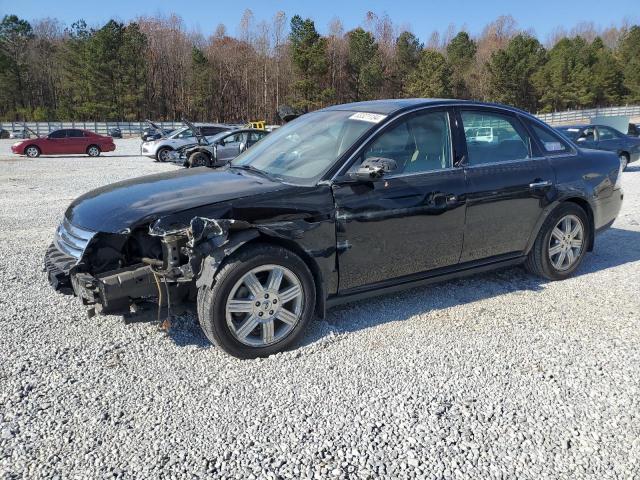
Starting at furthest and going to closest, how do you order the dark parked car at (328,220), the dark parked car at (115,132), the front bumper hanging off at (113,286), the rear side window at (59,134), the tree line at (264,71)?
the tree line at (264,71) < the dark parked car at (115,132) < the rear side window at (59,134) < the dark parked car at (328,220) < the front bumper hanging off at (113,286)

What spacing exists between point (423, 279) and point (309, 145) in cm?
142

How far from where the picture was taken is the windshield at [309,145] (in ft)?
12.6

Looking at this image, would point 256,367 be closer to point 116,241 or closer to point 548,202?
point 116,241

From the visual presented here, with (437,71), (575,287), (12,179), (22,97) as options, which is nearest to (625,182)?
(575,287)

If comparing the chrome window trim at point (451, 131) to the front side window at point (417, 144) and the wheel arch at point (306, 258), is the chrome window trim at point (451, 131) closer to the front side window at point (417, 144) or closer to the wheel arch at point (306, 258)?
the front side window at point (417, 144)

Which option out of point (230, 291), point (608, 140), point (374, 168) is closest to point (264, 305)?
point (230, 291)

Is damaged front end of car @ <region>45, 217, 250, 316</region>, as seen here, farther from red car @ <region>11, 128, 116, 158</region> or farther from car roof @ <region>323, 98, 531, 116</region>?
red car @ <region>11, 128, 116, 158</region>

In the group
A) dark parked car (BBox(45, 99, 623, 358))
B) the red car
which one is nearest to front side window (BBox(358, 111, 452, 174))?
dark parked car (BBox(45, 99, 623, 358))

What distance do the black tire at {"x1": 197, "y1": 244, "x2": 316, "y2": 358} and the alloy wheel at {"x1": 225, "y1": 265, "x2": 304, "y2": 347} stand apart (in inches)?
1.1

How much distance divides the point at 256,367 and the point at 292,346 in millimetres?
337

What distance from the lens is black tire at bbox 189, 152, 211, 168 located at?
15.9 metres

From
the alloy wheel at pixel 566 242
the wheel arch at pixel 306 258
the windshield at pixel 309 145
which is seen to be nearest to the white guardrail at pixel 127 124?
the alloy wheel at pixel 566 242

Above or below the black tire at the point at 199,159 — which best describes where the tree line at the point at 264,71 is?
above

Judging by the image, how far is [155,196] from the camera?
3.58 meters
